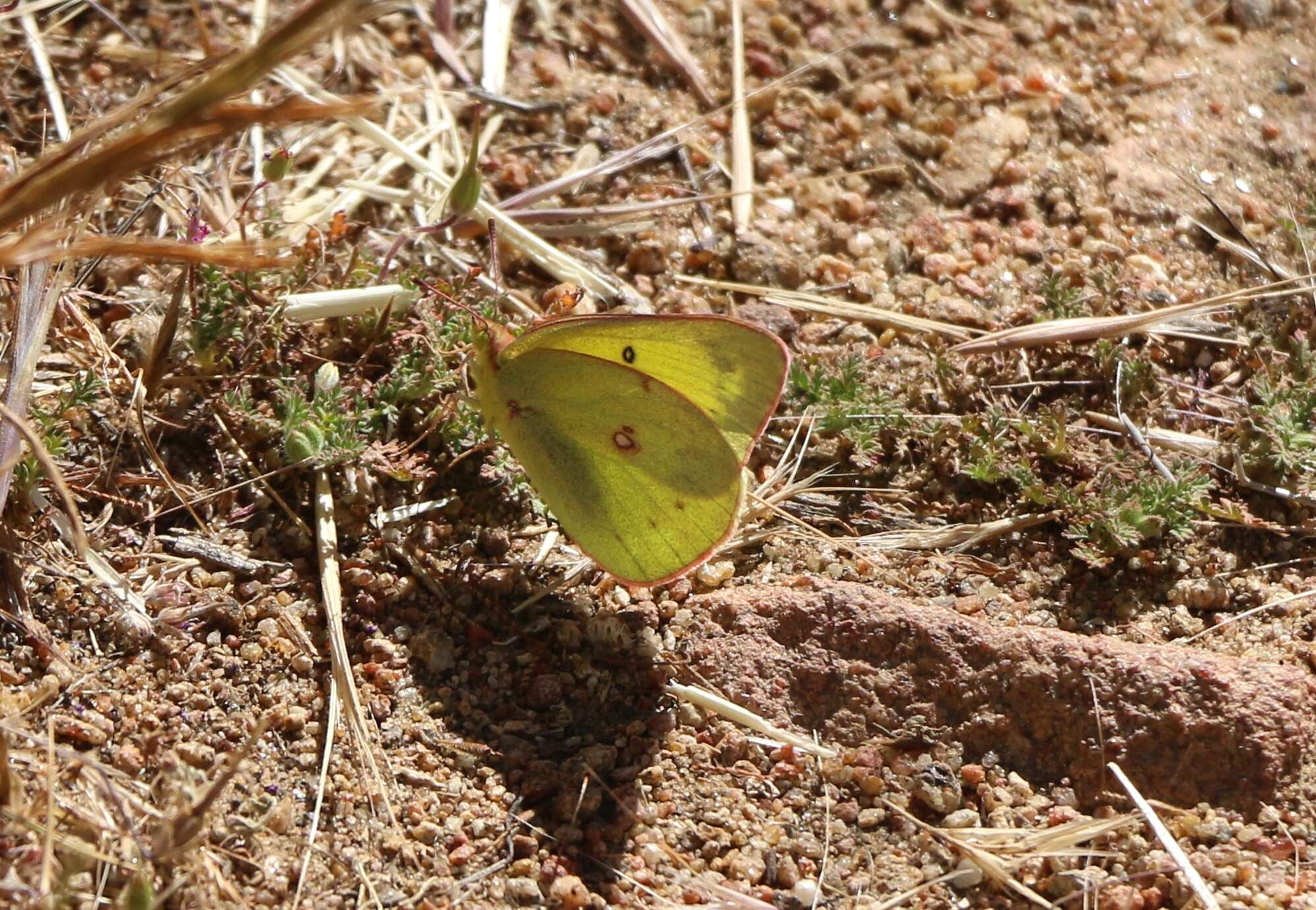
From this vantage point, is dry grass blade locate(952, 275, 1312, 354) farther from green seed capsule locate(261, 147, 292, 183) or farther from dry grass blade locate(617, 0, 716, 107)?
green seed capsule locate(261, 147, 292, 183)

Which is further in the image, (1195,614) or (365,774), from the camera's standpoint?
(1195,614)

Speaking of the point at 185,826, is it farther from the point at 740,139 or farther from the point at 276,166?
the point at 740,139

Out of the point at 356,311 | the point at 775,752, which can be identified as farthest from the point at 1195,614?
the point at 356,311

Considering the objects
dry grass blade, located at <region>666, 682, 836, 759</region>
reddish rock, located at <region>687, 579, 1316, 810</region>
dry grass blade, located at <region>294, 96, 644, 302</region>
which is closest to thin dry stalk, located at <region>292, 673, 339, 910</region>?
dry grass blade, located at <region>666, 682, 836, 759</region>

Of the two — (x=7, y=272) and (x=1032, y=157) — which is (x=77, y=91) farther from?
(x=1032, y=157)

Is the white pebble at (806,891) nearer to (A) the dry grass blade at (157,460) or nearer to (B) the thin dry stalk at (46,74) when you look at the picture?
(A) the dry grass blade at (157,460)

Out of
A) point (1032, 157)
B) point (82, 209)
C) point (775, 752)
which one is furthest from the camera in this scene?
point (1032, 157)
